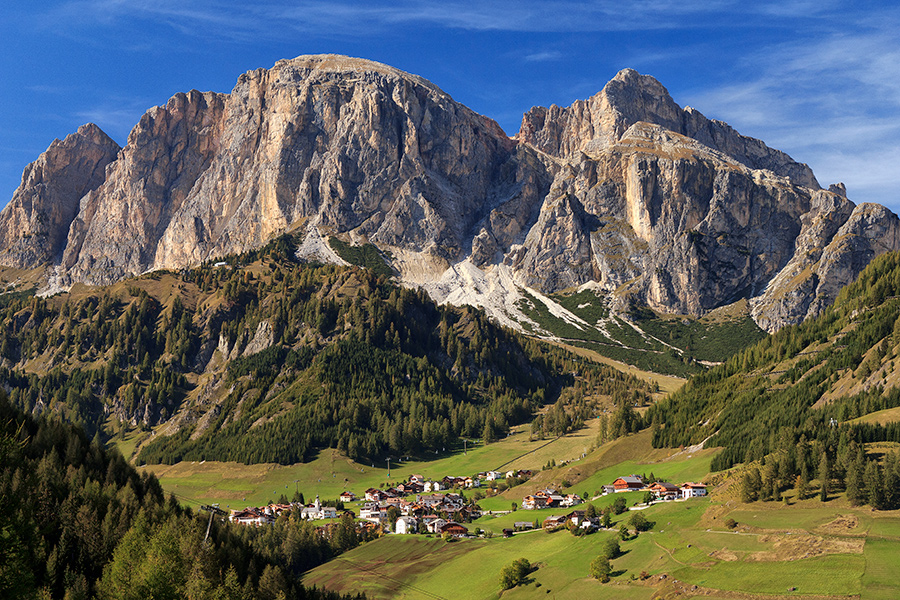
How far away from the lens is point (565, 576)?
132 meters

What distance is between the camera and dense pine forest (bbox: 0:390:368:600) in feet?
174

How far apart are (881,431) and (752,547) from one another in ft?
153

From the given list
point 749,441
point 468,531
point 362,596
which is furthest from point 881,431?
point 362,596

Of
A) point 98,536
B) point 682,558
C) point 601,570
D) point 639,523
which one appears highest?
point 98,536

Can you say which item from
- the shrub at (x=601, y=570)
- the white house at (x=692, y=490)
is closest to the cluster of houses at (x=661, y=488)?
the white house at (x=692, y=490)

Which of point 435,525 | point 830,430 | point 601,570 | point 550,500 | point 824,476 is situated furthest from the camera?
point 550,500

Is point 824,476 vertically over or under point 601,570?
over

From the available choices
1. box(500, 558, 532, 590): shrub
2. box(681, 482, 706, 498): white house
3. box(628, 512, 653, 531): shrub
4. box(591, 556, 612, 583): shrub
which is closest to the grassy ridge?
box(591, 556, 612, 583): shrub

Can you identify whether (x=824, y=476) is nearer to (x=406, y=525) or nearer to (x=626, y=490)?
(x=626, y=490)

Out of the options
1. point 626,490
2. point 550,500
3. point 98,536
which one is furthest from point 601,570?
point 98,536

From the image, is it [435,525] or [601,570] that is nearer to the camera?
[601,570]

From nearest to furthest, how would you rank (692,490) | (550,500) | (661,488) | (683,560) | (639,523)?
(683,560), (639,523), (692,490), (661,488), (550,500)

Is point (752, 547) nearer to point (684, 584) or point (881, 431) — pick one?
point (684, 584)

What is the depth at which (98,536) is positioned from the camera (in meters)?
92.0
